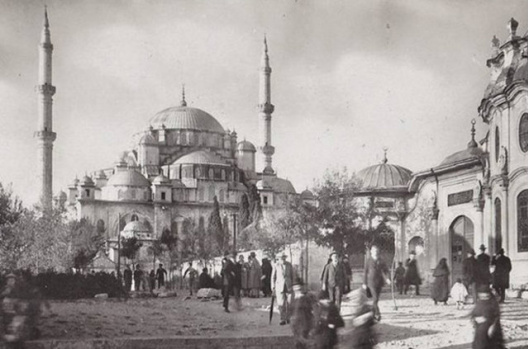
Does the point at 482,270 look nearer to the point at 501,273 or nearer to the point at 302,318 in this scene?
the point at 501,273

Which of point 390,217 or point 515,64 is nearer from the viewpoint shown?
point 515,64

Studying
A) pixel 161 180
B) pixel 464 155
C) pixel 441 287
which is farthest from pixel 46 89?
pixel 441 287

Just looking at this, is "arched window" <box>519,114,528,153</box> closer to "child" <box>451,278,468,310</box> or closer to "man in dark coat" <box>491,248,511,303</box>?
"man in dark coat" <box>491,248,511,303</box>

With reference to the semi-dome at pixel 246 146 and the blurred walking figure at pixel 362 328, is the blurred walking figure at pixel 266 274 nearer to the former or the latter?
the blurred walking figure at pixel 362 328

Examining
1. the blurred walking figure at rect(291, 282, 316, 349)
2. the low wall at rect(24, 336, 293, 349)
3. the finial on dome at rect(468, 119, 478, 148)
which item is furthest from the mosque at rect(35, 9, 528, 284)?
the blurred walking figure at rect(291, 282, 316, 349)

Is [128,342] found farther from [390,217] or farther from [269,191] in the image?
[269,191]

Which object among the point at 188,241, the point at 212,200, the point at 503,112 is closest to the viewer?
the point at 503,112

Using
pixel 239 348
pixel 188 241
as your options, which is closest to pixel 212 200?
pixel 188 241

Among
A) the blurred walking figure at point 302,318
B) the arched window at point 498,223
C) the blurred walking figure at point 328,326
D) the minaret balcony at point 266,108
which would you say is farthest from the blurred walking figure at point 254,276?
the minaret balcony at point 266,108
